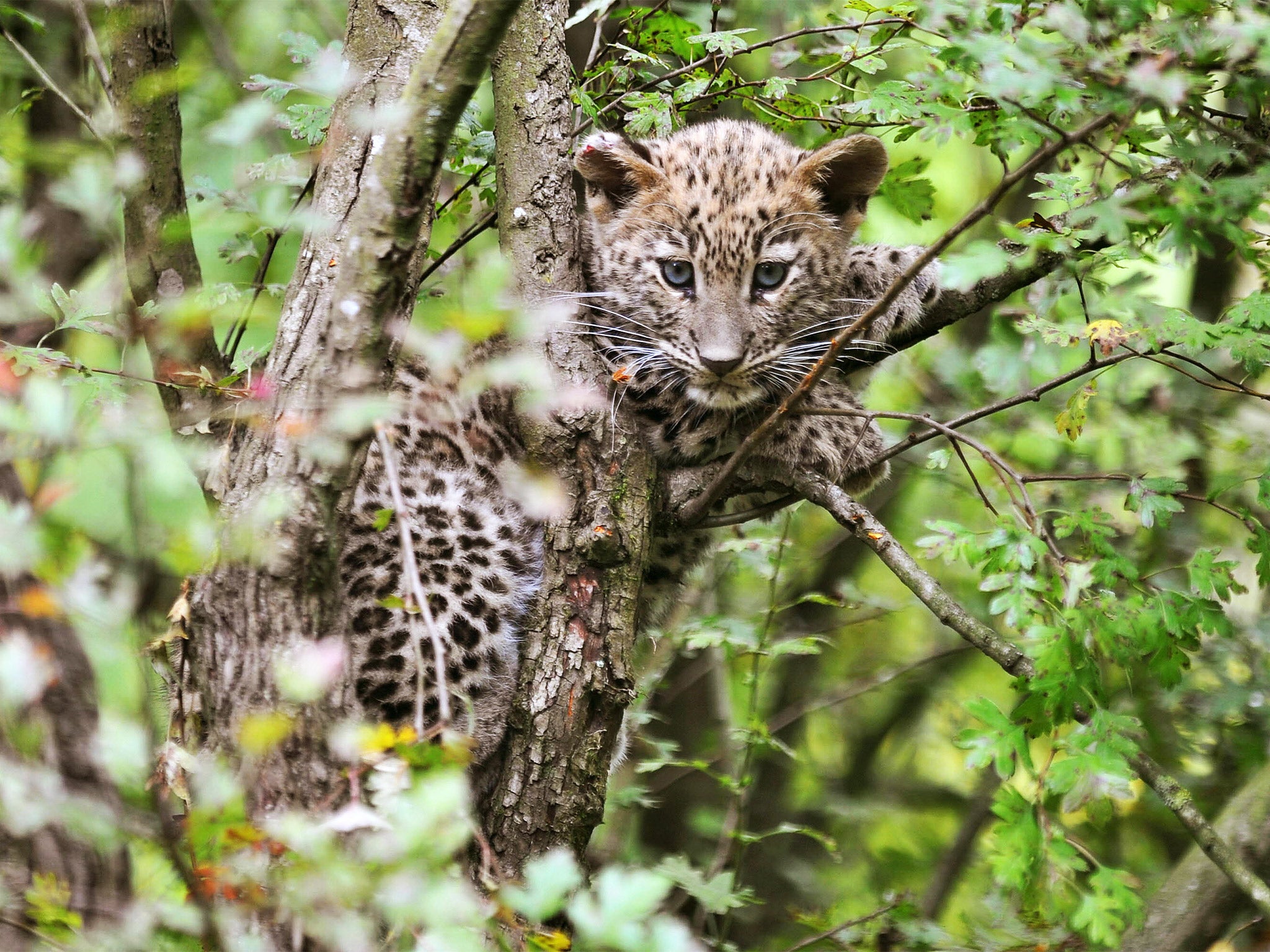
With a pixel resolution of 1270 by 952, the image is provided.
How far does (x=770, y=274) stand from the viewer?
4.67m

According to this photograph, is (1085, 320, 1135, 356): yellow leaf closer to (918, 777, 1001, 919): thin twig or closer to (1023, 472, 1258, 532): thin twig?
(1023, 472, 1258, 532): thin twig

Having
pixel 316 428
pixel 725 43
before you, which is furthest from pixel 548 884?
pixel 725 43

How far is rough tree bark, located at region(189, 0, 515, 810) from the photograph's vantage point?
8.00 ft

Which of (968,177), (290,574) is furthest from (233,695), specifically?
(968,177)

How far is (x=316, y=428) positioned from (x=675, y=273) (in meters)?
2.52

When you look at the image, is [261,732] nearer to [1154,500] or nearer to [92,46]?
[1154,500]

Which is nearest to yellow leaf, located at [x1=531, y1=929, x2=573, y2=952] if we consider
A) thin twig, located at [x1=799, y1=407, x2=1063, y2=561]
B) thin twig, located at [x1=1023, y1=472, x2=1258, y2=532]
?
thin twig, located at [x1=799, y1=407, x2=1063, y2=561]

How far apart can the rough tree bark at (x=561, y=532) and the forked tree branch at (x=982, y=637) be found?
60 centimetres

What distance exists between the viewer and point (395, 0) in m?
3.43

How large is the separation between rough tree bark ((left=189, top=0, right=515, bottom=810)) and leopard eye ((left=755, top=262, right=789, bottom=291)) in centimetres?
199

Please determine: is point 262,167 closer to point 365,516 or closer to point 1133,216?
point 365,516

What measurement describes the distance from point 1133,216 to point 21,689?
2222 mm

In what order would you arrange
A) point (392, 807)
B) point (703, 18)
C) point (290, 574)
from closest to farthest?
point (392, 807)
point (290, 574)
point (703, 18)

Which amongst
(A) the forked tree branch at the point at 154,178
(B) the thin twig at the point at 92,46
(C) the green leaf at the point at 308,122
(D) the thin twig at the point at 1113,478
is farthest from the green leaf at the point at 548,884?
(B) the thin twig at the point at 92,46
